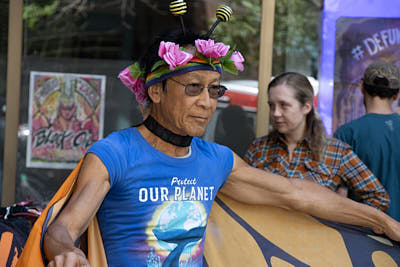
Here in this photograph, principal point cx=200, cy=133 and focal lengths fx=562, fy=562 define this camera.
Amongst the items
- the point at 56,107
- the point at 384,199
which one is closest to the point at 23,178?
the point at 56,107

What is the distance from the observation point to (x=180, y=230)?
94.3 inches

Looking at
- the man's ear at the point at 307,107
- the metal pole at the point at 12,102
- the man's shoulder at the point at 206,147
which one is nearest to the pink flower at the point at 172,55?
the man's shoulder at the point at 206,147

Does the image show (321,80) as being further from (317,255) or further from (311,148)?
(317,255)

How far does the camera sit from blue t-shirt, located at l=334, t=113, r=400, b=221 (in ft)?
11.8

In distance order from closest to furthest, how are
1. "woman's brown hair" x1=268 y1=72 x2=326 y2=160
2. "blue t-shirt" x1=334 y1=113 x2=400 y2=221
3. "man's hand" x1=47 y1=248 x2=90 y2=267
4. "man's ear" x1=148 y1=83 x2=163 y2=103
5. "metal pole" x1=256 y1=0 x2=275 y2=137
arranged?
"man's hand" x1=47 y1=248 x2=90 y2=267
"man's ear" x1=148 y1=83 x2=163 y2=103
"woman's brown hair" x1=268 y1=72 x2=326 y2=160
"blue t-shirt" x1=334 y1=113 x2=400 y2=221
"metal pole" x1=256 y1=0 x2=275 y2=137

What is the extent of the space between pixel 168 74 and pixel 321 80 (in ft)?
9.40

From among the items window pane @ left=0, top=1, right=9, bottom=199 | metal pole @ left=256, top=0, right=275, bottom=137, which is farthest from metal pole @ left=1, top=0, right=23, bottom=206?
metal pole @ left=256, top=0, right=275, bottom=137

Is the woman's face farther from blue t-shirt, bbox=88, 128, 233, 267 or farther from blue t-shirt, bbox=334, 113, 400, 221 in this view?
blue t-shirt, bbox=88, 128, 233, 267

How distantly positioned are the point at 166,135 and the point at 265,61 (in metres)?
2.38

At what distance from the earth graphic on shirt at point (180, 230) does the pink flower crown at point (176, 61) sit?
0.55 meters

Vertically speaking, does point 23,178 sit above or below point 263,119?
below

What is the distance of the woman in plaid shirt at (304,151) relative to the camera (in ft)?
11.0

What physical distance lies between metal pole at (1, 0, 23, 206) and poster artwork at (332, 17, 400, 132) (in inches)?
106

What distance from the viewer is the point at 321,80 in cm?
501
